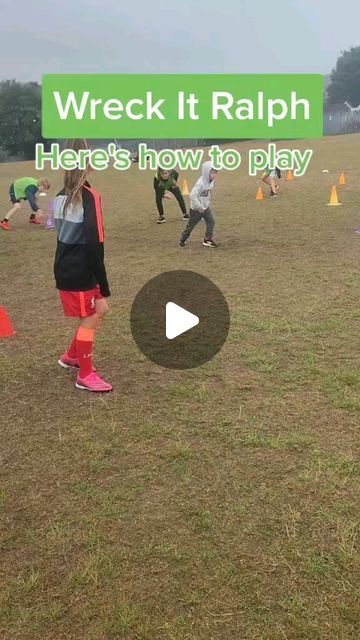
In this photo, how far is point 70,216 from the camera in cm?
415

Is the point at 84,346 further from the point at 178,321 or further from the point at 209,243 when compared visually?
the point at 209,243

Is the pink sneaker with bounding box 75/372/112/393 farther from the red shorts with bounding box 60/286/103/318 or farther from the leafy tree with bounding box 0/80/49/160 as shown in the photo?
the leafy tree with bounding box 0/80/49/160

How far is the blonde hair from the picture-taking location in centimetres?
402

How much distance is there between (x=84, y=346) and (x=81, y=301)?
42cm

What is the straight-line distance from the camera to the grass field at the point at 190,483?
2.52 metres

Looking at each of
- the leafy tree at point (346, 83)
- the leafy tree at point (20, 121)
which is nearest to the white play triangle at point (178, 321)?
the leafy tree at point (20, 121)

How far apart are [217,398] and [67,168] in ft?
7.06

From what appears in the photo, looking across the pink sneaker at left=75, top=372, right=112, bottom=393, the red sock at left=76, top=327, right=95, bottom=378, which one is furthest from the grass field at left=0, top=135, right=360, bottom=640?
the red sock at left=76, top=327, right=95, bottom=378

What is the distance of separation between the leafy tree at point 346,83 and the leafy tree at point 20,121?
65356 millimetres

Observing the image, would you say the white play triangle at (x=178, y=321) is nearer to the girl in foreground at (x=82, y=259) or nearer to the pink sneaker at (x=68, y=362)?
the pink sneaker at (x=68, y=362)

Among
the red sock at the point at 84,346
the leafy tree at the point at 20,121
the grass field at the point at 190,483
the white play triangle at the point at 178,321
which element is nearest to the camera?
the grass field at the point at 190,483

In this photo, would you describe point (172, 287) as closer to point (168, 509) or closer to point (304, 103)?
point (168, 509)

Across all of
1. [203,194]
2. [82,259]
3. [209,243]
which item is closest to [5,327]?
[82,259]

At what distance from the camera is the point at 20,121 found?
63.9 meters
